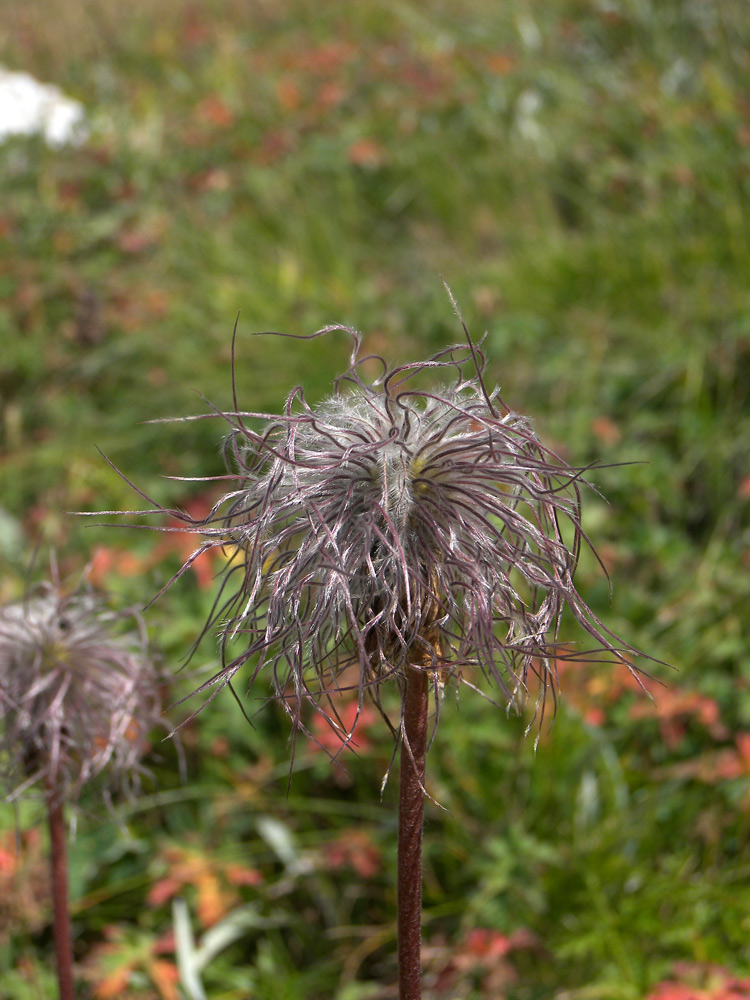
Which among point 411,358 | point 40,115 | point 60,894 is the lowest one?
point 40,115

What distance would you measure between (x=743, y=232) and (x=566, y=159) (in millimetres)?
1463

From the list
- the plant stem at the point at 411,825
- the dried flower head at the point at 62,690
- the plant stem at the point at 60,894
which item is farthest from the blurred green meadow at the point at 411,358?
the plant stem at the point at 411,825

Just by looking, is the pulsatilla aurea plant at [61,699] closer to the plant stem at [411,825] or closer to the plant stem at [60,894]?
the plant stem at [60,894]

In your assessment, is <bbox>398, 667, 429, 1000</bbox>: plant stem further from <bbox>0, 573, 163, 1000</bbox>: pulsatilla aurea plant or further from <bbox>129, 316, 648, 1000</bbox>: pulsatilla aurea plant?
<bbox>0, 573, 163, 1000</bbox>: pulsatilla aurea plant

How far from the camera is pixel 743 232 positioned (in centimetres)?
424

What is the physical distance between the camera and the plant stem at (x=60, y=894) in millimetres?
1448

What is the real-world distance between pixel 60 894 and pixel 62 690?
1.02 feet

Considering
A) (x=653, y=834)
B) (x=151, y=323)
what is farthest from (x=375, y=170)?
(x=653, y=834)

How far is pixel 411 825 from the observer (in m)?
1.10

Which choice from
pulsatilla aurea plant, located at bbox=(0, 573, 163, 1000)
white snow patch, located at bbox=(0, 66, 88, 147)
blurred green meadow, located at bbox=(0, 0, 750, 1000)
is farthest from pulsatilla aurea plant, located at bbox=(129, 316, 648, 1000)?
white snow patch, located at bbox=(0, 66, 88, 147)

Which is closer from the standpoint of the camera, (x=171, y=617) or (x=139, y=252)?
(x=171, y=617)

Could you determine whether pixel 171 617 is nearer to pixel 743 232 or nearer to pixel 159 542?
pixel 159 542

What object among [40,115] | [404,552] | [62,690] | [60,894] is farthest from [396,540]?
[40,115]

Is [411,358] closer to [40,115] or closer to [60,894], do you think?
[60,894]
